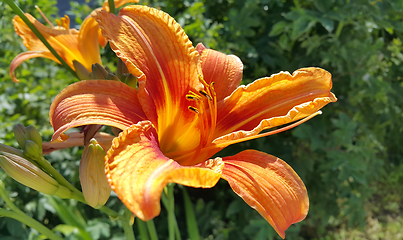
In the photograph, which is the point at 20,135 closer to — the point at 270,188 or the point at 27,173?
the point at 27,173

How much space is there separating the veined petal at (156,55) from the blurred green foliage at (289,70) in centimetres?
74

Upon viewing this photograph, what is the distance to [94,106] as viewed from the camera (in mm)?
599

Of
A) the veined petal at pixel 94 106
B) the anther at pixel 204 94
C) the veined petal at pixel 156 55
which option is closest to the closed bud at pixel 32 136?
the veined petal at pixel 94 106

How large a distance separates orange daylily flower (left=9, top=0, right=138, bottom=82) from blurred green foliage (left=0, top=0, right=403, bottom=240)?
472 millimetres

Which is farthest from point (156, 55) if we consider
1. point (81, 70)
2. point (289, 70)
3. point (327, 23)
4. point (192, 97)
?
point (289, 70)

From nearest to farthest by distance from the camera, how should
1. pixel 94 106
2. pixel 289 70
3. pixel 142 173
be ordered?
pixel 142 173 < pixel 94 106 < pixel 289 70

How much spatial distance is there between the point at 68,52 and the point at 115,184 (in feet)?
1.97

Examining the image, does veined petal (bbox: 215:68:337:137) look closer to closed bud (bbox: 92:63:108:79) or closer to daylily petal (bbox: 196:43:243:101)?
daylily petal (bbox: 196:43:243:101)

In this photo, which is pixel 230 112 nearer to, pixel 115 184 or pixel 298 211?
pixel 298 211

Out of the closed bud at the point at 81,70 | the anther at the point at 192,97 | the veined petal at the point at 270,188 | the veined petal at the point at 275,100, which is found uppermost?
the closed bud at the point at 81,70

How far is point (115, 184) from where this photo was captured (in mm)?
464

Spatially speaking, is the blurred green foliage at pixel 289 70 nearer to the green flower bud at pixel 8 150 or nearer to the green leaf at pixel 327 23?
the green leaf at pixel 327 23

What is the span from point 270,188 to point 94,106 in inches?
14.5

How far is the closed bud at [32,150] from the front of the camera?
26.5 inches
